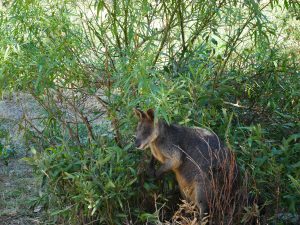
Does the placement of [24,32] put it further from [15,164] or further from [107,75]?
[15,164]

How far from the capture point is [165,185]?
548 centimetres

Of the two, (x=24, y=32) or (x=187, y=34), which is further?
(x=187, y=34)

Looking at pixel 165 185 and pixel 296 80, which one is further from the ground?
pixel 296 80

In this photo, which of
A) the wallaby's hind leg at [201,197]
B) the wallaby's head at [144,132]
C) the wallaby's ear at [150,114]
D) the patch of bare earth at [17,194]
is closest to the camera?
the wallaby's ear at [150,114]

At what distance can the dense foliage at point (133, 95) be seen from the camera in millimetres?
5082

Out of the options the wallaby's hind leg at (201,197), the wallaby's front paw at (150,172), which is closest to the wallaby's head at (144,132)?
the wallaby's front paw at (150,172)

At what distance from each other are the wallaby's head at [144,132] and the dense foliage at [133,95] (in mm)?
126

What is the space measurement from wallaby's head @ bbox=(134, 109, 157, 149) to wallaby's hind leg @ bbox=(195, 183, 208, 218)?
1.75 feet

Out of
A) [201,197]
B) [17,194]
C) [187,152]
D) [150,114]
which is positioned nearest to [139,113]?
[150,114]

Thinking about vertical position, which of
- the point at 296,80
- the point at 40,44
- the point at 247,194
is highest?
the point at 40,44

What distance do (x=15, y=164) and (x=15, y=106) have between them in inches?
63.7

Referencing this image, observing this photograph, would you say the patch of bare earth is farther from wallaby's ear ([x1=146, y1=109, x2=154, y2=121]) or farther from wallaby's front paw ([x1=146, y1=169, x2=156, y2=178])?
wallaby's ear ([x1=146, y1=109, x2=154, y2=121])

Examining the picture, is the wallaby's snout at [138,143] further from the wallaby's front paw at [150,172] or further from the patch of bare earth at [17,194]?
the patch of bare earth at [17,194]

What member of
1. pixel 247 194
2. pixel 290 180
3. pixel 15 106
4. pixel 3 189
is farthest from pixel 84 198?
pixel 15 106
